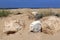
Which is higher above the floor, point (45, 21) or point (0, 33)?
point (45, 21)

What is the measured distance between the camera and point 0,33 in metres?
13.4

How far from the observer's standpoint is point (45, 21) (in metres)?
12.7

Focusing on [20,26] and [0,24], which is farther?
[0,24]

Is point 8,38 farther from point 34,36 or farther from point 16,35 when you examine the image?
point 34,36

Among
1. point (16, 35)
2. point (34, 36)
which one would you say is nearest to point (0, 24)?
point (16, 35)

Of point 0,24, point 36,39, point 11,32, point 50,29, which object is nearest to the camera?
point 36,39

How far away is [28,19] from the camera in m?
15.0

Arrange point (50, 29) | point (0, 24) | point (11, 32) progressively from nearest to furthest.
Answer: point (50, 29) < point (11, 32) < point (0, 24)

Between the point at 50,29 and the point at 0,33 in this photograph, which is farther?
the point at 0,33

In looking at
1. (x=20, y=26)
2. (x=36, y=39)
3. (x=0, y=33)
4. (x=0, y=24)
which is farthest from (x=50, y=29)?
(x=0, y=24)

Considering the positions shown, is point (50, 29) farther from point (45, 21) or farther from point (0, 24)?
point (0, 24)

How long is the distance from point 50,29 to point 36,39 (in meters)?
1.18

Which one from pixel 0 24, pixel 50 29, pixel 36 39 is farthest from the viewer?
pixel 0 24

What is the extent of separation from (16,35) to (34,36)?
1.09m
